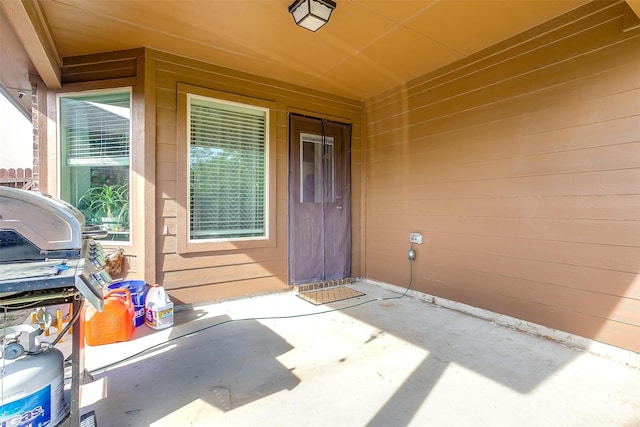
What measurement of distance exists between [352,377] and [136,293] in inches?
85.7

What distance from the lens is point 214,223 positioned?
3660 millimetres

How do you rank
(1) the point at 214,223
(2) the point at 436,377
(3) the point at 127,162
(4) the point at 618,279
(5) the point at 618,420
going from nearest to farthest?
(5) the point at 618,420
(2) the point at 436,377
(4) the point at 618,279
(3) the point at 127,162
(1) the point at 214,223

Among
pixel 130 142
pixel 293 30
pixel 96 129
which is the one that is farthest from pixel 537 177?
pixel 96 129

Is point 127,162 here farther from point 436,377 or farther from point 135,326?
point 436,377

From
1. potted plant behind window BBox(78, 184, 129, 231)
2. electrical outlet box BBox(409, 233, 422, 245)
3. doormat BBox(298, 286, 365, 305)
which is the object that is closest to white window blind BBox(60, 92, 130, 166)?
potted plant behind window BBox(78, 184, 129, 231)

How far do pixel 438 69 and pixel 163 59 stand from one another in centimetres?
311

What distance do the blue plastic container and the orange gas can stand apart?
0.70 feet

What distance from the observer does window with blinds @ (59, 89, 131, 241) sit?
3.31 m

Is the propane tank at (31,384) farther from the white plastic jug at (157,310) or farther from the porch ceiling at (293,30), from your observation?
the porch ceiling at (293,30)

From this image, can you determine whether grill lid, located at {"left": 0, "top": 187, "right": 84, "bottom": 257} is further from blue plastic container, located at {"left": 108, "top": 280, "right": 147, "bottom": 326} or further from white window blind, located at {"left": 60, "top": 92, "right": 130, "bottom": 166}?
white window blind, located at {"left": 60, "top": 92, "right": 130, "bottom": 166}

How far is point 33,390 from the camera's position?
3.98 ft

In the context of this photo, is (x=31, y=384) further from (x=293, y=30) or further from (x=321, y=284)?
(x=321, y=284)

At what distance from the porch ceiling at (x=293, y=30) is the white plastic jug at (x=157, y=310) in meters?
2.40

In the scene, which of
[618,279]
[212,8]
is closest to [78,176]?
[212,8]
